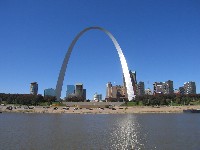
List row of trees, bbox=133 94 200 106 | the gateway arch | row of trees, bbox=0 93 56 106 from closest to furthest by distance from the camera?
1. the gateway arch
2. row of trees, bbox=133 94 200 106
3. row of trees, bbox=0 93 56 106

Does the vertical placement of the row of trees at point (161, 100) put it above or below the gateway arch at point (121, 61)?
below

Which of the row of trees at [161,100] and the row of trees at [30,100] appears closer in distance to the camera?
the row of trees at [161,100]

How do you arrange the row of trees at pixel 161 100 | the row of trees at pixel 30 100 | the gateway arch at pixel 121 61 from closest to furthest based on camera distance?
the gateway arch at pixel 121 61, the row of trees at pixel 161 100, the row of trees at pixel 30 100

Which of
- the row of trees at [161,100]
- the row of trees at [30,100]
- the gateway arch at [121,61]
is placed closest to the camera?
the gateway arch at [121,61]

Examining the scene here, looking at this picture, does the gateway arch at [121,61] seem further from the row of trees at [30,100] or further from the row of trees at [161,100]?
the row of trees at [30,100]

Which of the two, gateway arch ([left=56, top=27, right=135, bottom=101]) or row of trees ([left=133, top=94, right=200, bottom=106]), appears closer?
gateway arch ([left=56, top=27, right=135, bottom=101])

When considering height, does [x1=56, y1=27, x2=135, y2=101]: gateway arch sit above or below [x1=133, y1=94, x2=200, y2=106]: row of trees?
above

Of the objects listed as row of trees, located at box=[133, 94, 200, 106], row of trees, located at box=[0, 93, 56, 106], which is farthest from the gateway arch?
row of trees, located at box=[0, 93, 56, 106]

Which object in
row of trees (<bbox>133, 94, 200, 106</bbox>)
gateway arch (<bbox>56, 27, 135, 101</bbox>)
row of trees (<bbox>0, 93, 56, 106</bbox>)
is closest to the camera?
gateway arch (<bbox>56, 27, 135, 101</bbox>)

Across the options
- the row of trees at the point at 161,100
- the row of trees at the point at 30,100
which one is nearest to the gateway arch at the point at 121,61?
the row of trees at the point at 161,100

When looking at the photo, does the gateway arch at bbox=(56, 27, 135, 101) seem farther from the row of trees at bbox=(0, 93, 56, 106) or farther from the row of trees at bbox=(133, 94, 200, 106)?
the row of trees at bbox=(0, 93, 56, 106)

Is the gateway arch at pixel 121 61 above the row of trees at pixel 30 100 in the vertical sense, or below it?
above

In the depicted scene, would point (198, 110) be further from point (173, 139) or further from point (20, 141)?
point (20, 141)

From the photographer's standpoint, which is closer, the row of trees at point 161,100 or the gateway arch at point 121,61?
the gateway arch at point 121,61
